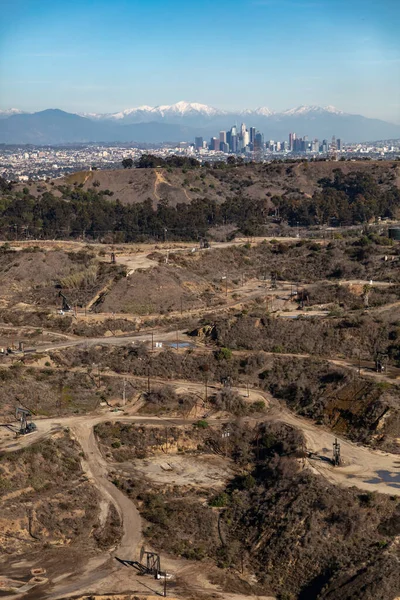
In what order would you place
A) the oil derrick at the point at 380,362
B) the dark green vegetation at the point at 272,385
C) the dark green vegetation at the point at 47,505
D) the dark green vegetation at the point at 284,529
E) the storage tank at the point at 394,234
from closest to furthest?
1. the dark green vegetation at the point at 284,529
2. the dark green vegetation at the point at 47,505
3. the dark green vegetation at the point at 272,385
4. the oil derrick at the point at 380,362
5. the storage tank at the point at 394,234

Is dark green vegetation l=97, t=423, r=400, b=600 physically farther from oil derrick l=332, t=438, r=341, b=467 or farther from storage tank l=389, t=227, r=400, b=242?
storage tank l=389, t=227, r=400, b=242

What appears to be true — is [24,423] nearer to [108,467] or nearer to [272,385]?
[108,467]

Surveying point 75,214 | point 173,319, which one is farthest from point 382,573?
point 75,214

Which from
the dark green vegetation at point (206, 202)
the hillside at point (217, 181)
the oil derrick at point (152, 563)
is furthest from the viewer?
the hillside at point (217, 181)

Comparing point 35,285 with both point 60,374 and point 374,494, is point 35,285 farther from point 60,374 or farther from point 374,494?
point 374,494

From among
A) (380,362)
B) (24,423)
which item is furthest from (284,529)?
(380,362)

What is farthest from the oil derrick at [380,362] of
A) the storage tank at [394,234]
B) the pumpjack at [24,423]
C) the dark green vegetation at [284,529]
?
the storage tank at [394,234]

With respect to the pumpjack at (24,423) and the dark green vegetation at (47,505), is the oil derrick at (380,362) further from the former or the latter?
the pumpjack at (24,423)
